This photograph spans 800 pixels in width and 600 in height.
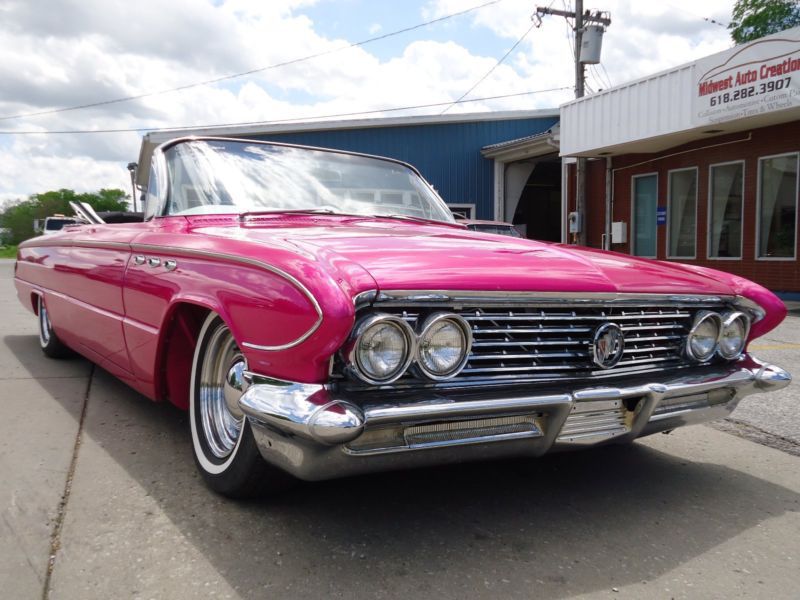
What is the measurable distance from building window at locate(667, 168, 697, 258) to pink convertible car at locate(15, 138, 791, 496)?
11.2 m

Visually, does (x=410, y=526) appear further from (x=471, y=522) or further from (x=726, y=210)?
(x=726, y=210)

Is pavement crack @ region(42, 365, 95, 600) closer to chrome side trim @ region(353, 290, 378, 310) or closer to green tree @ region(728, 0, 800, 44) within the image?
chrome side trim @ region(353, 290, 378, 310)

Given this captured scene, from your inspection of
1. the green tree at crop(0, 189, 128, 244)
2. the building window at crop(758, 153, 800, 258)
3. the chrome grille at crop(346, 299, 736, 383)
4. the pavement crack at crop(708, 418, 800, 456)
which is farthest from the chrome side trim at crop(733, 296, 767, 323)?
the green tree at crop(0, 189, 128, 244)

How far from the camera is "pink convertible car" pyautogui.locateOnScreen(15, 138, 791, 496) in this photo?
2.02 metres

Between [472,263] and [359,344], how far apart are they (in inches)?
21.1

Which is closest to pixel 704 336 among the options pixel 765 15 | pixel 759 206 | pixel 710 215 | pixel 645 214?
pixel 759 206

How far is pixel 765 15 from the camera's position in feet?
89.5

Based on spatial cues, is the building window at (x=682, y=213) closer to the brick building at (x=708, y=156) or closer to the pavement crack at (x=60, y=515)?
the brick building at (x=708, y=156)

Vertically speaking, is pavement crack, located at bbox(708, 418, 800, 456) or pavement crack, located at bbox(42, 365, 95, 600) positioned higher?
pavement crack, located at bbox(42, 365, 95, 600)

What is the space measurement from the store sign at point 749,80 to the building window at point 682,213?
2.31 m

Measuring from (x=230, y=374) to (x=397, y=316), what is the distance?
84 cm

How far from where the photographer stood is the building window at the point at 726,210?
40.2ft

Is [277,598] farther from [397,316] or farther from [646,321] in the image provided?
[646,321]

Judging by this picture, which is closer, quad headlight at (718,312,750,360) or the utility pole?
quad headlight at (718,312,750,360)
